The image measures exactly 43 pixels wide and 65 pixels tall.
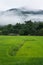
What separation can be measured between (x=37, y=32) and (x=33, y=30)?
2148 mm

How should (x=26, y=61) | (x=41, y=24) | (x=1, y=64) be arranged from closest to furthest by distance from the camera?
1. (x=1, y=64)
2. (x=26, y=61)
3. (x=41, y=24)

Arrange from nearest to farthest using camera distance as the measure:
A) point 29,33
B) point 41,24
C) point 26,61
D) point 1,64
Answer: point 1,64
point 26,61
point 29,33
point 41,24

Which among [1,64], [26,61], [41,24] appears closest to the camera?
[1,64]

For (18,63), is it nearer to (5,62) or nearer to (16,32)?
(5,62)

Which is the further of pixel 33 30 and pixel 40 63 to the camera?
pixel 33 30

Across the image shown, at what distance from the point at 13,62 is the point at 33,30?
5320 cm

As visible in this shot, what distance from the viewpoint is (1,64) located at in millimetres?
16094

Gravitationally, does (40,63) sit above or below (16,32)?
above

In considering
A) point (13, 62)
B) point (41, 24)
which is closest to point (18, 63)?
point (13, 62)

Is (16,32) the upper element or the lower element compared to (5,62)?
lower

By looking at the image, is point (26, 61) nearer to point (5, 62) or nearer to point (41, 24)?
point (5, 62)

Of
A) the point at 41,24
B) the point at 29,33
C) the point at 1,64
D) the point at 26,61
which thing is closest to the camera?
the point at 1,64

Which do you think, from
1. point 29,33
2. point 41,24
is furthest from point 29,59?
point 41,24

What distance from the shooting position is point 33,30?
229 ft
